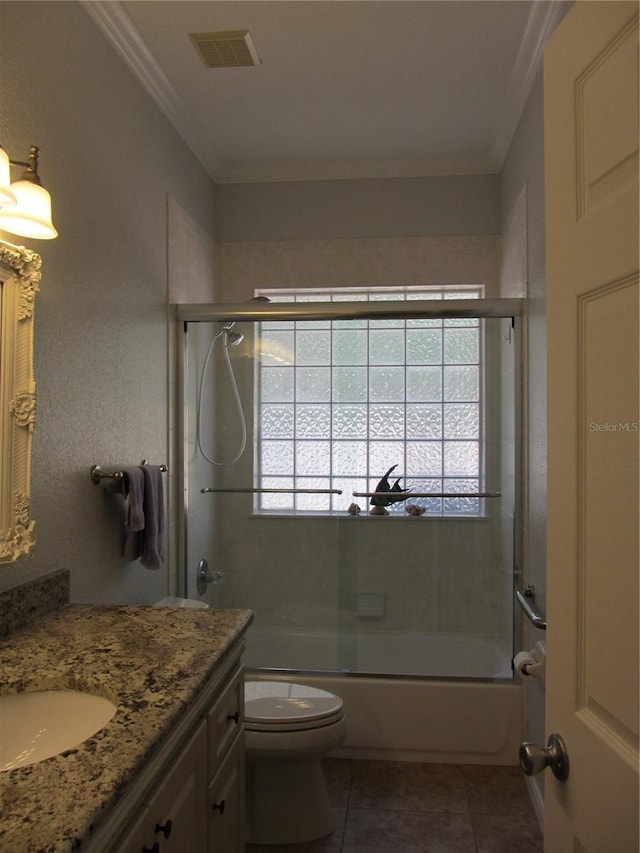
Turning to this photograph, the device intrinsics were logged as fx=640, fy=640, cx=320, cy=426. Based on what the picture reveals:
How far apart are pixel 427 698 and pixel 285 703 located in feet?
2.48

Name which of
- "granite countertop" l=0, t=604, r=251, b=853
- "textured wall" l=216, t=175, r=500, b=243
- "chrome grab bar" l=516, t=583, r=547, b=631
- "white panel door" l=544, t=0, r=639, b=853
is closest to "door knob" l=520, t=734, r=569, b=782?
"white panel door" l=544, t=0, r=639, b=853

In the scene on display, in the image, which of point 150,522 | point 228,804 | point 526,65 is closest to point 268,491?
point 150,522

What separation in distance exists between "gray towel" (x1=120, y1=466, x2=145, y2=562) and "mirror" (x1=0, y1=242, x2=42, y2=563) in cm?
51

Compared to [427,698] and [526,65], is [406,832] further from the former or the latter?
[526,65]

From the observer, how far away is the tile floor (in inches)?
83.8

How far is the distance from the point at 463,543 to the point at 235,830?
5.09ft

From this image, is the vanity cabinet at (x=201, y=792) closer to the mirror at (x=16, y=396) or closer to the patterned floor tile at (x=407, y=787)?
the mirror at (x=16, y=396)

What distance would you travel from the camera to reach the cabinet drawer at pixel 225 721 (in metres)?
1.43

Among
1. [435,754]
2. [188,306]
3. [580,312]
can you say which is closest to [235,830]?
[435,754]

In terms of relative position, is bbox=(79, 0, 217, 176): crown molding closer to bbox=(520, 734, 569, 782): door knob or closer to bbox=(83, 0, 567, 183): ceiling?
bbox=(83, 0, 567, 183): ceiling

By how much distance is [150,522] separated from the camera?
2.17 m

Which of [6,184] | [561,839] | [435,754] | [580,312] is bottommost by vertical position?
[435,754]

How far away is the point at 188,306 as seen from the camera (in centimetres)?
283

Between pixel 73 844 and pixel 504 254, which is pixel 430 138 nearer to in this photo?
pixel 504 254
